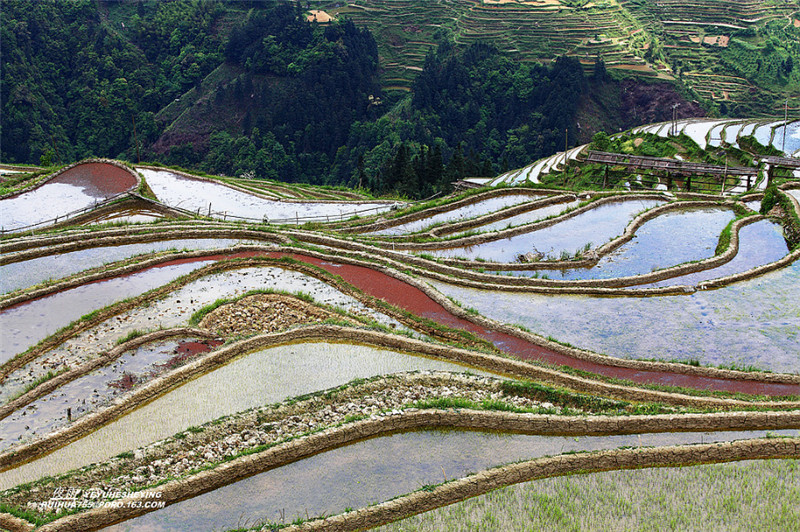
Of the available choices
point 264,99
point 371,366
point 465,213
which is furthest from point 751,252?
point 264,99

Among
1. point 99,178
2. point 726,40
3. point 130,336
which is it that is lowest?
point 130,336

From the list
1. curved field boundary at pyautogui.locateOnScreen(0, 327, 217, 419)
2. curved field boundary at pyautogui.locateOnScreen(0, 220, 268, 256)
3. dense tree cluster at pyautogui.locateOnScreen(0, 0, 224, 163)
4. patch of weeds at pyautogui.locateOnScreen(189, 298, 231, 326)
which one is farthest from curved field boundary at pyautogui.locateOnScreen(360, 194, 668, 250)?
dense tree cluster at pyautogui.locateOnScreen(0, 0, 224, 163)

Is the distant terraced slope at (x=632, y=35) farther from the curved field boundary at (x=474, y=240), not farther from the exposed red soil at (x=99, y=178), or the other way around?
the exposed red soil at (x=99, y=178)

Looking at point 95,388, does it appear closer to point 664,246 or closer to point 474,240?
point 474,240

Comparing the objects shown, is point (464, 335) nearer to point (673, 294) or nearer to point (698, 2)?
point (673, 294)

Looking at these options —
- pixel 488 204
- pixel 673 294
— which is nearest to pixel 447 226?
pixel 488 204
